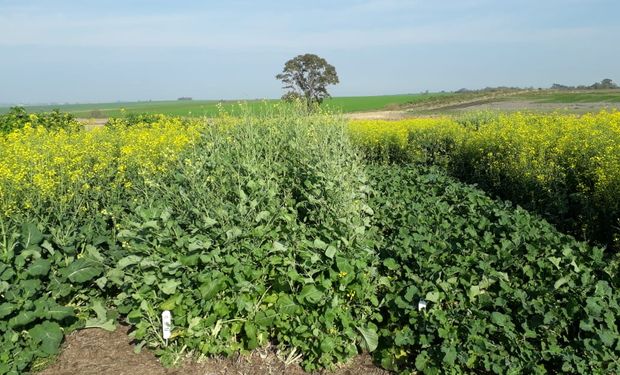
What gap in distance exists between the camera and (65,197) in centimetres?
507

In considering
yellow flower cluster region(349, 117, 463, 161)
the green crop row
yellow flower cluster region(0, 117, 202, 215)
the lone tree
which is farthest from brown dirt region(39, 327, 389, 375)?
the lone tree

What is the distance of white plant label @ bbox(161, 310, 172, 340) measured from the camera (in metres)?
3.71

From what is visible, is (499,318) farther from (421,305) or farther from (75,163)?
(75,163)

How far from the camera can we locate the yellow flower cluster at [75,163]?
526 cm

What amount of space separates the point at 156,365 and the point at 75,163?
3381mm

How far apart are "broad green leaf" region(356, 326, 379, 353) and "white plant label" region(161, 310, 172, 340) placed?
55.2 inches

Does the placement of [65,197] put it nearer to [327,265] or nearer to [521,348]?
[327,265]

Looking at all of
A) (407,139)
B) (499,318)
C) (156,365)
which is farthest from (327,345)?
(407,139)

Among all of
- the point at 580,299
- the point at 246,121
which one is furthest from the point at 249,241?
the point at 246,121

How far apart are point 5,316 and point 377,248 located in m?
2.98

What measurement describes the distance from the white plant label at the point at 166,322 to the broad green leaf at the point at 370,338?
4.60ft

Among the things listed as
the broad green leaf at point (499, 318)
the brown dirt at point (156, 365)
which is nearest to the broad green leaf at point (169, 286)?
the brown dirt at point (156, 365)

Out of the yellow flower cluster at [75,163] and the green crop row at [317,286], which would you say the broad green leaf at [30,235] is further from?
the yellow flower cluster at [75,163]

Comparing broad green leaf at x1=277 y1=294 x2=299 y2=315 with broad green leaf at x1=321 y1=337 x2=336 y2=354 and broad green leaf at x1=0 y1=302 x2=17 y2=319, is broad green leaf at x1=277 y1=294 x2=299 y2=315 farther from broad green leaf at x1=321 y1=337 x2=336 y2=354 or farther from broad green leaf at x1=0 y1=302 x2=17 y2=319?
broad green leaf at x1=0 y1=302 x2=17 y2=319
